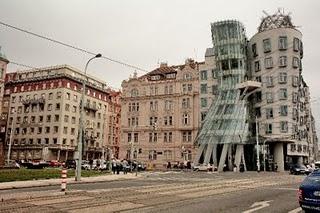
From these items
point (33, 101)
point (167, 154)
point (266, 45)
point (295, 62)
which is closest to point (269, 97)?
point (295, 62)

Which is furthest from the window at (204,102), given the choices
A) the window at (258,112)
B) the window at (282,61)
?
the window at (282,61)

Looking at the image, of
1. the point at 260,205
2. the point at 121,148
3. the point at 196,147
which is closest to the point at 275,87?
the point at 196,147

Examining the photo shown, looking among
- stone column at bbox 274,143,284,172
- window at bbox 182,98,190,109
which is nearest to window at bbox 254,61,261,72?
A: window at bbox 182,98,190,109

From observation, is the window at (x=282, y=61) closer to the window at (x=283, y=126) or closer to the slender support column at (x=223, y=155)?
the window at (x=283, y=126)

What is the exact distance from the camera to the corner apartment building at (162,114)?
7738 cm

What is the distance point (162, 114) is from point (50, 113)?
28.5m

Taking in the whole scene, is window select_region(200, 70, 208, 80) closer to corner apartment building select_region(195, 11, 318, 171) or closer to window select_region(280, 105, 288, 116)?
corner apartment building select_region(195, 11, 318, 171)

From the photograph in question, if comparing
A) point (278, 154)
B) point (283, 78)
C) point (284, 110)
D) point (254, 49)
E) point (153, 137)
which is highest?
point (254, 49)

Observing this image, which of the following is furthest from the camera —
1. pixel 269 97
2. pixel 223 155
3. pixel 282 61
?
pixel 269 97

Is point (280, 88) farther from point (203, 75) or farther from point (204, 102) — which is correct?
point (203, 75)

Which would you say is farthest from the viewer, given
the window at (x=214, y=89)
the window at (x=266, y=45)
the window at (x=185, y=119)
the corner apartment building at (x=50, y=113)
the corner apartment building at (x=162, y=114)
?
the corner apartment building at (x=50, y=113)

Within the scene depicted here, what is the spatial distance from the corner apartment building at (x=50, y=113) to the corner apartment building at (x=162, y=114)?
861 cm

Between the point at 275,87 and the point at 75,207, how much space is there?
6297cm

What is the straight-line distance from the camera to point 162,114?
80562 millimetres
